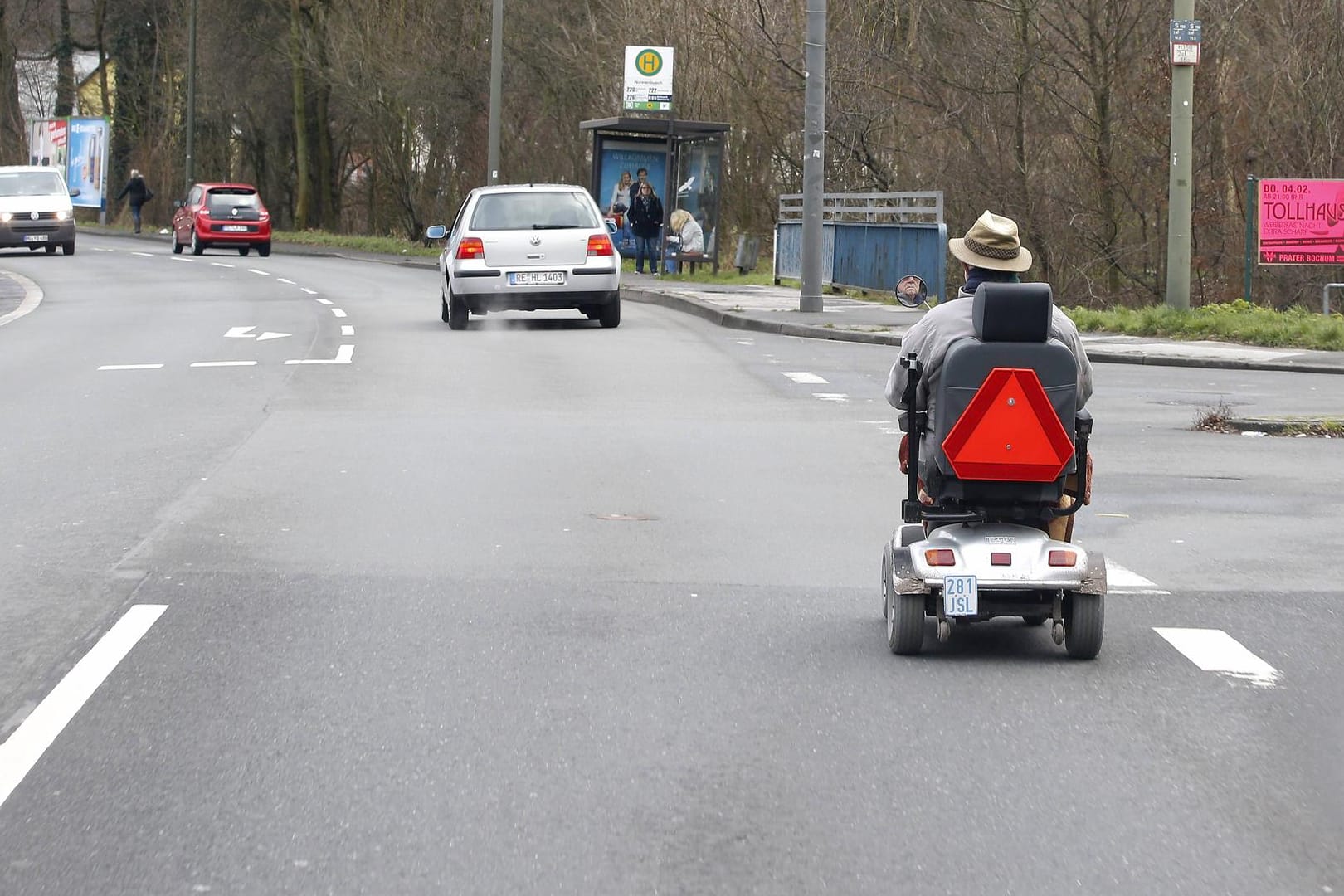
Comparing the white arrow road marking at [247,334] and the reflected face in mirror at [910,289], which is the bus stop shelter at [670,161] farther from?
the reflected face in mirror at [910,289]

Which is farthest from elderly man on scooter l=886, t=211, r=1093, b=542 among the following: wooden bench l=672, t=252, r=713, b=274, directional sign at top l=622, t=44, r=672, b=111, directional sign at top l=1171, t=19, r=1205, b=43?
directional sign at top l=622, t=44, r=672, b=111

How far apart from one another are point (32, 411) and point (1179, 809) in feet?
36.7

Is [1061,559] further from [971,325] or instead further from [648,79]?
[648,79]

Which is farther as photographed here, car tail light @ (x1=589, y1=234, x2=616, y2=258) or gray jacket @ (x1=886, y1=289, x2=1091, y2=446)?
car tail light @ (x1=589, y1=234, x2=616, y2=258)

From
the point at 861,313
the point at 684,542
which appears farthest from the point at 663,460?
the point at 861,313

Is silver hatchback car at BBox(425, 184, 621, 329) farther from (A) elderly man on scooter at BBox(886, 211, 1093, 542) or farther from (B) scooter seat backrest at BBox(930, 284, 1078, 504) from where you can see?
(B) scooter seat backrest at BBox(930, 284, 1078, 504)

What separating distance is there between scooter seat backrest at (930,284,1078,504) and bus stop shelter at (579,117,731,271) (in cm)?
2807

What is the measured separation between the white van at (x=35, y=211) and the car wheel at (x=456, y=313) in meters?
23.3

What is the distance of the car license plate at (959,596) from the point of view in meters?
6.55

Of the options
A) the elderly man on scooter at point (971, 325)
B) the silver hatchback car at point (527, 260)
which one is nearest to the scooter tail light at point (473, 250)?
the silver hatchback car at point (527, 260)

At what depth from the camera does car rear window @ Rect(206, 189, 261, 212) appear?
46469 mm

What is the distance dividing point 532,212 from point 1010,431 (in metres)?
17.0

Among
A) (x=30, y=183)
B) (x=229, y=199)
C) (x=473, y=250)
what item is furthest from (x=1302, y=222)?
(x=30, y=183)

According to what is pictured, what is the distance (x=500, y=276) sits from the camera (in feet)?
74.4
